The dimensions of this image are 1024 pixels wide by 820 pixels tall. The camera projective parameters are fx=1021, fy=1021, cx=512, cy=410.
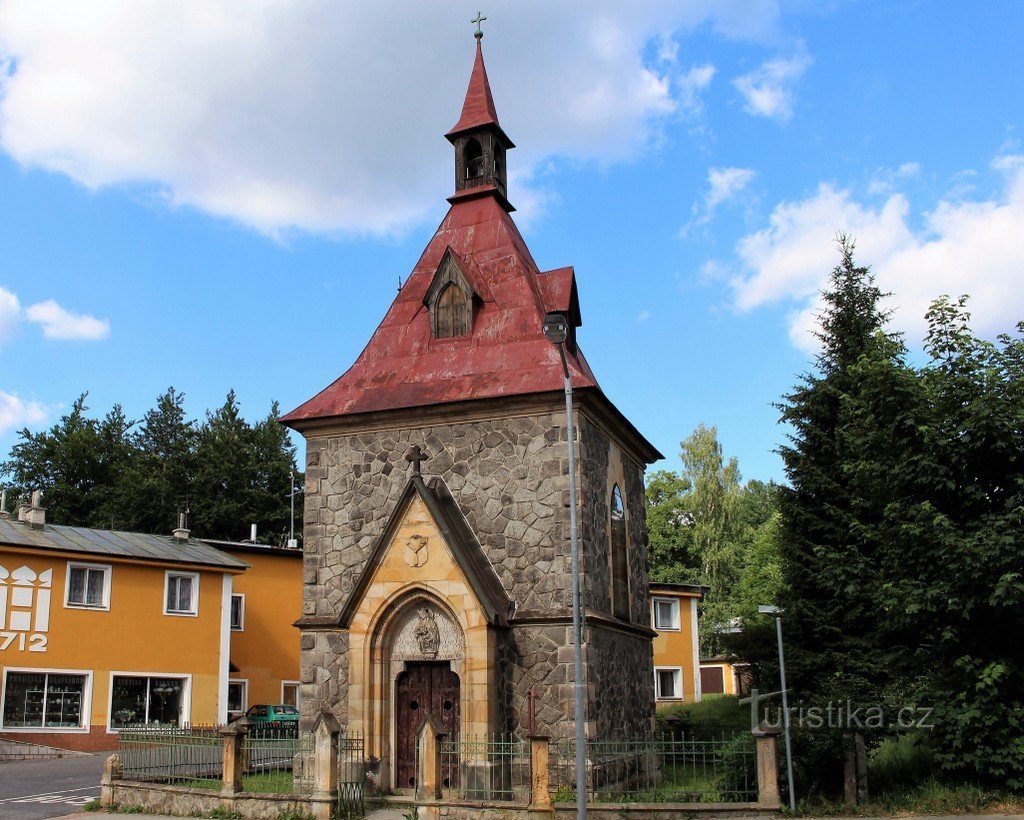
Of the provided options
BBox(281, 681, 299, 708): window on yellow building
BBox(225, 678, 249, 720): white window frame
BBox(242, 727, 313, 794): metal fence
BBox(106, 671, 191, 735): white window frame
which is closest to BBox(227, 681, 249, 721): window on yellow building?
BBox(225, 678, 249, 720): white window frame

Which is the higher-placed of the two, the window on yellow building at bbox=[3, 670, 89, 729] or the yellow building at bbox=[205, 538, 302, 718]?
the yellow building at bbox=[205, 538, 302, 718]

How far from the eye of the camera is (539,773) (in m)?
14.2

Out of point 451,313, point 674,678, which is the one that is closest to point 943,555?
point 451,313

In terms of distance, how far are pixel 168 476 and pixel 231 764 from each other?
40457 millimetres

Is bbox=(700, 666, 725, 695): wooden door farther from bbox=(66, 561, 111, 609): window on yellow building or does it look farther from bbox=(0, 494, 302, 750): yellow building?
bbox=(66, 561, 111, 609): window on yellow building

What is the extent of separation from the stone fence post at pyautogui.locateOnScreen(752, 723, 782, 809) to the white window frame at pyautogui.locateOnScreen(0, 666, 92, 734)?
21.6m

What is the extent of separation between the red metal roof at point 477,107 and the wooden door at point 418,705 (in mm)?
11746

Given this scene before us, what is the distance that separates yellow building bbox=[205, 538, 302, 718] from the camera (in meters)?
35.6

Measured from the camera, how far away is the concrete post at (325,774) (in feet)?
49.2

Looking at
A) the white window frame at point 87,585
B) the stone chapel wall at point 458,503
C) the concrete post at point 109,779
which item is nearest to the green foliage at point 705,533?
the white window frame at point 87,585

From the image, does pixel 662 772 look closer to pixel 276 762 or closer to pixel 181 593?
pixel 276 762

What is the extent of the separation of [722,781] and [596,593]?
4.13m

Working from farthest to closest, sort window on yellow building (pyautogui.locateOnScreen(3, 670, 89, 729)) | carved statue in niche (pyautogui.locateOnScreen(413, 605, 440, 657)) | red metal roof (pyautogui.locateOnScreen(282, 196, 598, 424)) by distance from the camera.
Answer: window on yellow building (pyautogui.locateOnScreen(3, 670, 89, 729)), red metal roof (pyautogui.locateOnScreen(282, 196, 598, 424)), carved statue in niche (pyautogui.locateOnScreen(413, 605, 440, 657))

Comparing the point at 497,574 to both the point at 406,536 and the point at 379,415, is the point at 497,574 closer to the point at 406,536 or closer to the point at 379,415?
the point at 406,536
